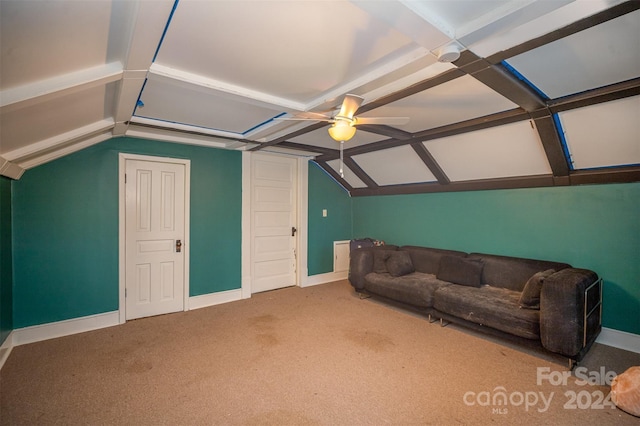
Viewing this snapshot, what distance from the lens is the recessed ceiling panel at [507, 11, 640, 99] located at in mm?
1645

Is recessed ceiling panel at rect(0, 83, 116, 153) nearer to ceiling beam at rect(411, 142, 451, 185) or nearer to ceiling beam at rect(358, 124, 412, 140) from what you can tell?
ceiling beam at rect(358, 124, 412, 140)

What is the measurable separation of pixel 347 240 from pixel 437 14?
4.92 meters

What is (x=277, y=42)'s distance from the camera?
1842 mm

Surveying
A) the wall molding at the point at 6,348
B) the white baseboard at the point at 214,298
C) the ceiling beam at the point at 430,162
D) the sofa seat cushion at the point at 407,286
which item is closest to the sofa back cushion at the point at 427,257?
the sofa seat cushion at the point at 407,286

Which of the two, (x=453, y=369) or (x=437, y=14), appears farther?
(x=453, y=369)

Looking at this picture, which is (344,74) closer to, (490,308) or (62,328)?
(490,308)

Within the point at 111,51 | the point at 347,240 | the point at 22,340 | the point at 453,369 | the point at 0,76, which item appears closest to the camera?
the point at 0,76

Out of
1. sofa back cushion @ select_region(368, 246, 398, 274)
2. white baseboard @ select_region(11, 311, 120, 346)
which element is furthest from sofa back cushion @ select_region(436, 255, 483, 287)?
white baseboard @ select_region(11, 311, 120, 346)

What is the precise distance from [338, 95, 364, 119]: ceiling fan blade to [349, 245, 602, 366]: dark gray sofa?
2340mm

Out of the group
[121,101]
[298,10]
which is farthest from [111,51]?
[298,10]

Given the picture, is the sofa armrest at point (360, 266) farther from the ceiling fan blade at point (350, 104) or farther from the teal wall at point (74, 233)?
the ceiling fan blade at point (350, 104)

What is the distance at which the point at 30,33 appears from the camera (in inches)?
50.1

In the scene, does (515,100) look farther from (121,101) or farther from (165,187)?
(165,187)

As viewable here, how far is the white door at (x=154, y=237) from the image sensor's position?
3.82 metres
